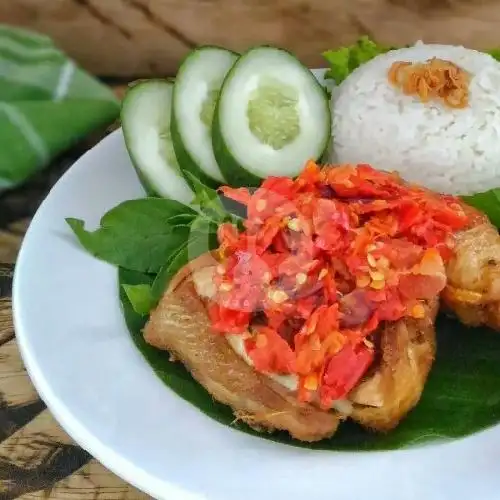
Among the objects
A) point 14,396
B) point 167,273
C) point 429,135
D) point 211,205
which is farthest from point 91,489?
point 429,135

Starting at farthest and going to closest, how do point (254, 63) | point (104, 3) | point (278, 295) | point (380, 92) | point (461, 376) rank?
point (104, 3) < point (380, 92) < point (254, 63) < point (461, 376) < point (278, 295)

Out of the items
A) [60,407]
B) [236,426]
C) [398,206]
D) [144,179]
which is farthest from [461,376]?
[144,179]

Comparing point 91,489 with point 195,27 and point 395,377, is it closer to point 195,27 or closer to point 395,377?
point 395,377

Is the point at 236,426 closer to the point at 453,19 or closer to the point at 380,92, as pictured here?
the point at 380,92

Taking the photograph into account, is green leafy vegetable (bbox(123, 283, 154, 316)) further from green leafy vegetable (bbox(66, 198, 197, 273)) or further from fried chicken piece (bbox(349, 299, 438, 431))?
fried chicken piece (bbox(349, 299, 438, 431))

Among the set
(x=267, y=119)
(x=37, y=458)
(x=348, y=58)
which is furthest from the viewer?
(x=348, y=58)

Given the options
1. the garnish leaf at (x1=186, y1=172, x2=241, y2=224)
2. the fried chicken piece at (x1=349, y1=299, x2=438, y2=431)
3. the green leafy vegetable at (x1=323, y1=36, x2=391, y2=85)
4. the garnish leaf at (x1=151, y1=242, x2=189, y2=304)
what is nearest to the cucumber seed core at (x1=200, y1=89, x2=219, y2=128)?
the garnish leaf at (x1=186, y1=172, x2=241, y2=224)
